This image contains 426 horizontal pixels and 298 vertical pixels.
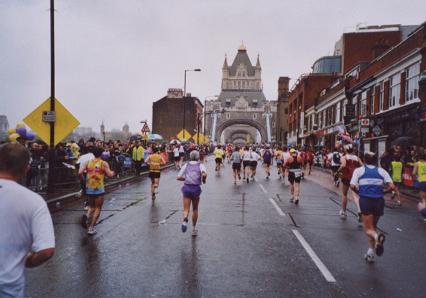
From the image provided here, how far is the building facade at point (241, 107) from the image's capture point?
139m

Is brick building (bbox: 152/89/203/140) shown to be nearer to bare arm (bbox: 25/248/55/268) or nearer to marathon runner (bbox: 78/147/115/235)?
marathon runner (bbox: 78/147/115/235)

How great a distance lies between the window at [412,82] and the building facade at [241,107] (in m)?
94.3

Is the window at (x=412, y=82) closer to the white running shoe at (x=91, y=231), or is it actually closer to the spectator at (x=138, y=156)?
the spectator at (x=138, y=156)

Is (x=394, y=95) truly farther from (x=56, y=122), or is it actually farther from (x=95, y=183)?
(x=95, y=183)

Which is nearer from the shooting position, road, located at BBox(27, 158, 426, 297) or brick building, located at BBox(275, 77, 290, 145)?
road, located at BBox(27, 158, 426, 297)

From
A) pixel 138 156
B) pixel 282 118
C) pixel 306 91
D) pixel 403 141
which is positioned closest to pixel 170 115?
pixel 282 118

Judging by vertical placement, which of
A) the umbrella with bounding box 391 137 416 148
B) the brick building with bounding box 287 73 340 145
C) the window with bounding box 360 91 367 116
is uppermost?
the brick building with bounding box 287 73 340 145

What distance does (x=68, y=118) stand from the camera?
13539 millimetres

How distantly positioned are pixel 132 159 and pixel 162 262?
1793cm

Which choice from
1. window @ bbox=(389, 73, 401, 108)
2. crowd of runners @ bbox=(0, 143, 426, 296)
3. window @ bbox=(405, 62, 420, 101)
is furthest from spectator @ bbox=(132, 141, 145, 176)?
window @ bbox=(389, 73, 401, 108)

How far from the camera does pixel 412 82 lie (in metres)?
22.5

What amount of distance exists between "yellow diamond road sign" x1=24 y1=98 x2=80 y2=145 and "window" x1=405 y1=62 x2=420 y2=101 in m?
18.0

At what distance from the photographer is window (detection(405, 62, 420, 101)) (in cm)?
2176

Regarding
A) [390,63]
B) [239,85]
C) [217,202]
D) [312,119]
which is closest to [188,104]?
[312,119]
